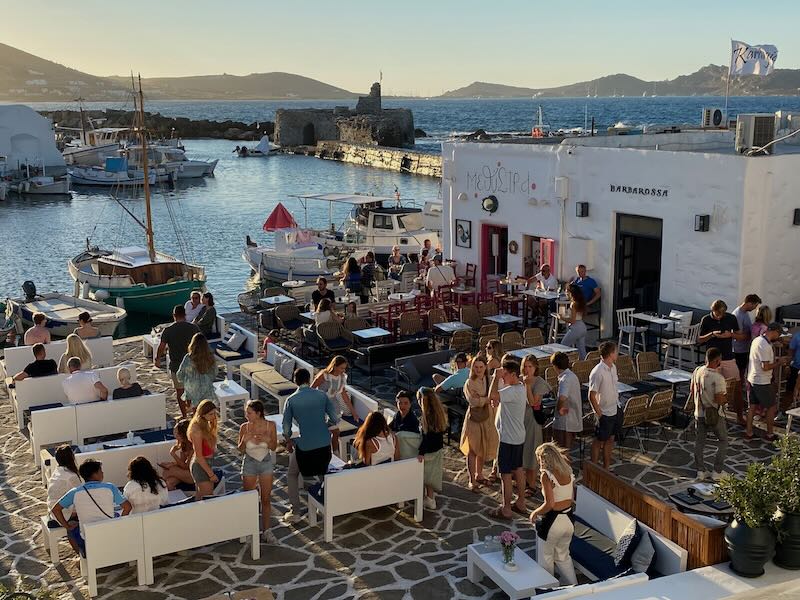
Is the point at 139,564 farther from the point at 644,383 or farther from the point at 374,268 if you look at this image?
the point at 374,268

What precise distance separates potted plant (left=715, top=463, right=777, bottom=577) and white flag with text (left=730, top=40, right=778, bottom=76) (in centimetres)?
1310

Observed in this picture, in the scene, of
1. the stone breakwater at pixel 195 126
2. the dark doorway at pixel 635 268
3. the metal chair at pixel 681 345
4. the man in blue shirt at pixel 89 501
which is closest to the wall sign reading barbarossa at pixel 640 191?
the dark doorway at pixel 635 268

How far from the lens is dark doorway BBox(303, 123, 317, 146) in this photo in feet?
337

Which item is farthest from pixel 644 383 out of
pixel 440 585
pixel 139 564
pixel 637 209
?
pixel 139 564

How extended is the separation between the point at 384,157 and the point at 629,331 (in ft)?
220

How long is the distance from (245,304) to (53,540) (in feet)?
36.1

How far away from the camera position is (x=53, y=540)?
27.3ft

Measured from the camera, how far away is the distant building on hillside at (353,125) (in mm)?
94000

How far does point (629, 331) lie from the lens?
1427 centimetres

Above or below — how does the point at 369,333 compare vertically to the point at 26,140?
below

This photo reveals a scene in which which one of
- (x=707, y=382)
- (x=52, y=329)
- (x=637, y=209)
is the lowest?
(x=52, y=329)

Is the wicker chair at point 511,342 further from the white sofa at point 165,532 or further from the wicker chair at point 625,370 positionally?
the white sofa at point 165,532

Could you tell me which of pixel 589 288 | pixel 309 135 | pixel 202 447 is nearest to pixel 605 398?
pixel 202 447

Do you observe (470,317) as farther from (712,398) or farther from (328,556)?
(328,556)
